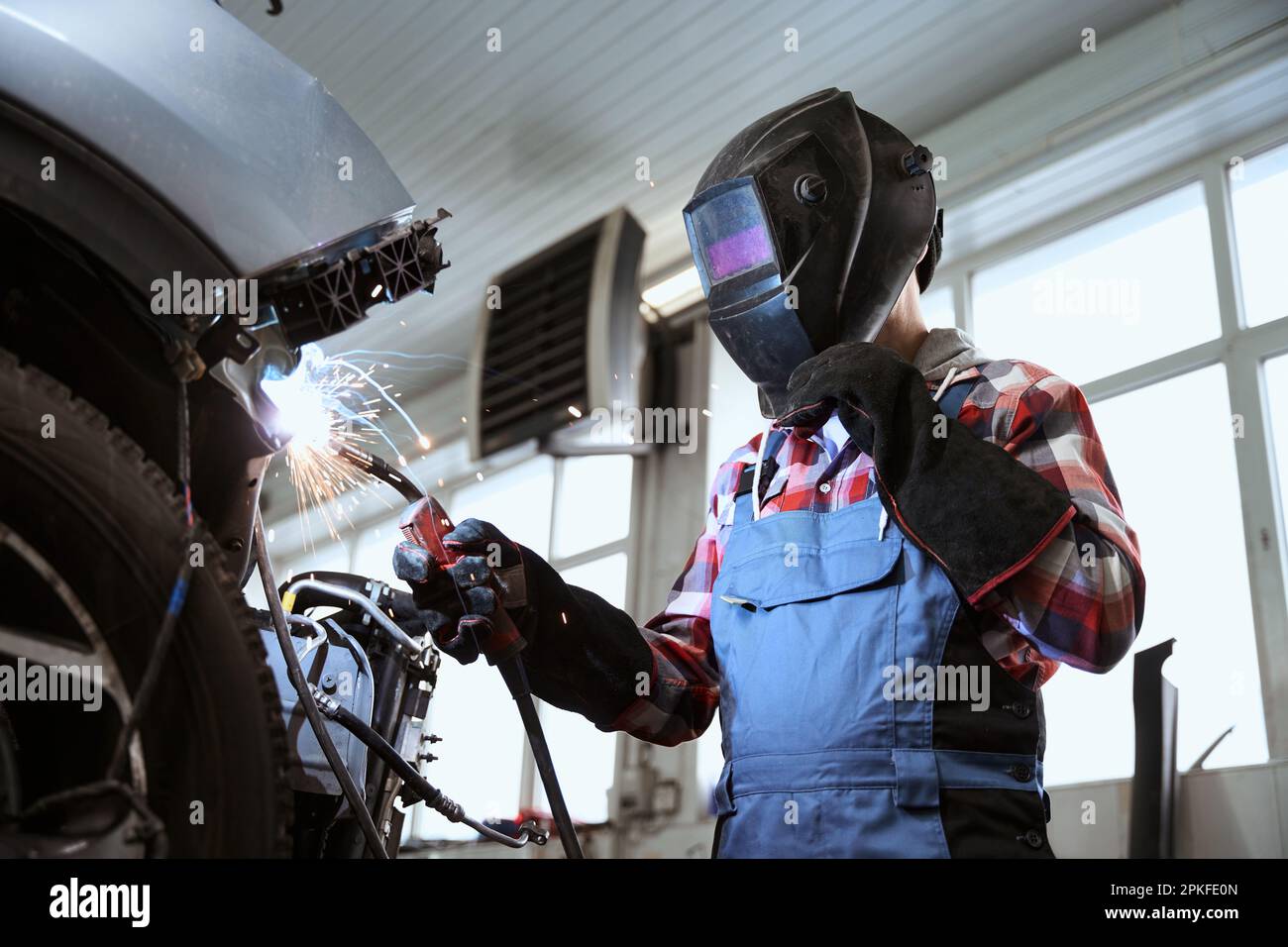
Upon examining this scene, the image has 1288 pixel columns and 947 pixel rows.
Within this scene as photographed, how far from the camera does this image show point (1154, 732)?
5.28ft

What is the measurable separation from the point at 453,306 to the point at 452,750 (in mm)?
362

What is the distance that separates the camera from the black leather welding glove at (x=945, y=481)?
87 centimetres

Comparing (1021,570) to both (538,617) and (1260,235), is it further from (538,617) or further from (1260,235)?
(1260,235)

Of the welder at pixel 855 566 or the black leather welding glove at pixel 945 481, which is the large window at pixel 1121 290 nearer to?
the welder at pixel 855 566

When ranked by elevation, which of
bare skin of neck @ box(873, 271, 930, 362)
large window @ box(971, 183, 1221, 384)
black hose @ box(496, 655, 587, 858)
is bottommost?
black hose @ box(496, 655, 587, 858)

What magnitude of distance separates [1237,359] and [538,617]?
3.10 feet

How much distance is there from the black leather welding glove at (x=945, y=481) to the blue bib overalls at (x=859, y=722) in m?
0.07

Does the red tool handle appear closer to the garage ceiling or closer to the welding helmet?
the garage ceiling

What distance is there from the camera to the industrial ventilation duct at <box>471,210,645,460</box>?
917mm

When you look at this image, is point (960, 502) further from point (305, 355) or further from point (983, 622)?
point (305, 355)

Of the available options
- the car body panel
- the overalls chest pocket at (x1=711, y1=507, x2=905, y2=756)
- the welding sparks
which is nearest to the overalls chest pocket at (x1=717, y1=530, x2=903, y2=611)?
the overalls chest pocket at (x1=711, y1=507, x2=905, y2=756)

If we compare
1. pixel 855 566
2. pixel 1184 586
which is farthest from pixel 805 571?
pixel 1184 586

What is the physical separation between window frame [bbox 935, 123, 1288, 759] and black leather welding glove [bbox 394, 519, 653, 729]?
584 mm
